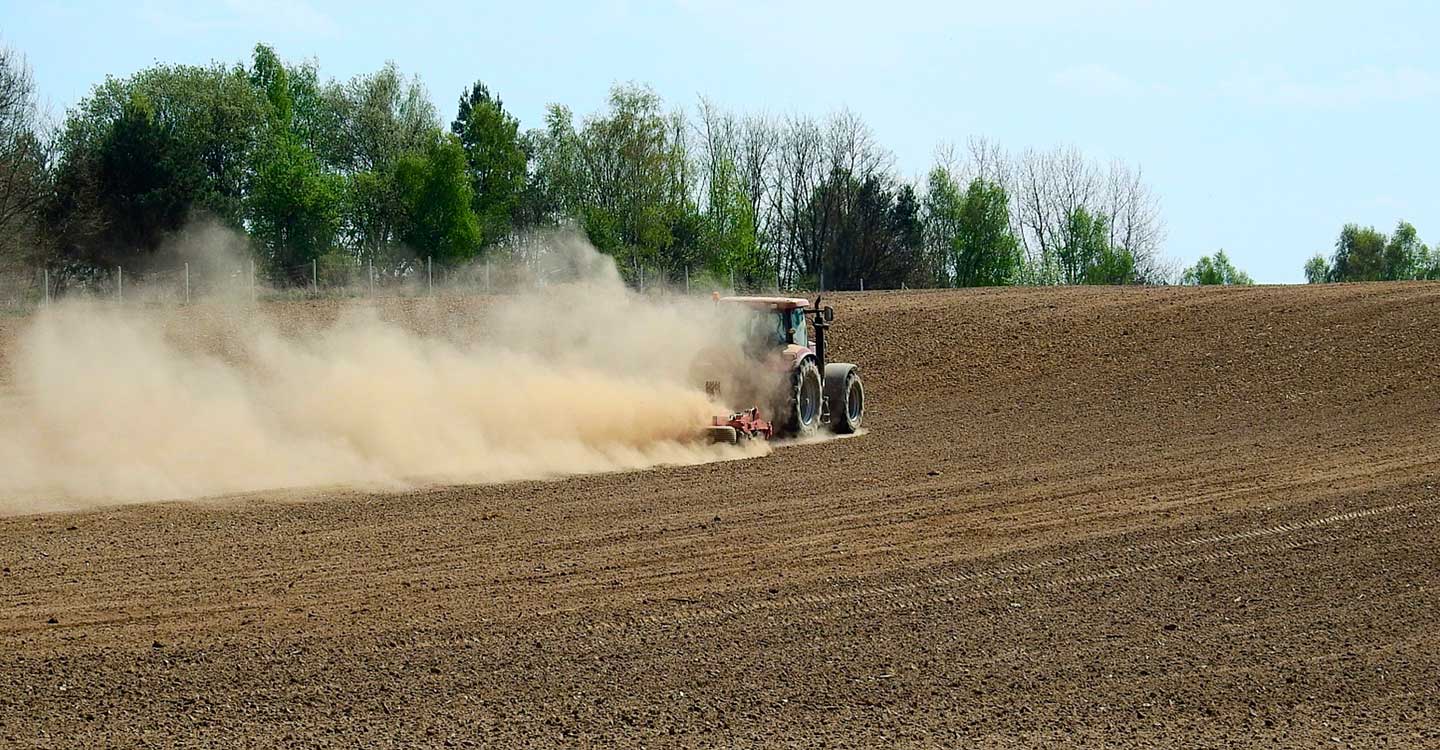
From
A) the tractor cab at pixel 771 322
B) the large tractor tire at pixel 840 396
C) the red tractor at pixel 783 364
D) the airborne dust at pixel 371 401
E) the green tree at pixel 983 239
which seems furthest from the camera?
the green tree at pixel 983 239

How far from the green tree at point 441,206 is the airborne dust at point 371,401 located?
3925cm

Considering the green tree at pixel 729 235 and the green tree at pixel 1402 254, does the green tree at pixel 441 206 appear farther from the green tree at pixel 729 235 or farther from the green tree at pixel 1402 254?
the green tree at pixel 1402 254

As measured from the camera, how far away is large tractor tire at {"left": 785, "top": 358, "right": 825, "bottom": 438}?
2127 cm

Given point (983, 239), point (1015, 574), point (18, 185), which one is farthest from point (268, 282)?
point (983, 239)

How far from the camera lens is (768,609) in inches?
384

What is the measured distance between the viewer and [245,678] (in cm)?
813

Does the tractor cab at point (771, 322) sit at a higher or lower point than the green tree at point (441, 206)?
lower

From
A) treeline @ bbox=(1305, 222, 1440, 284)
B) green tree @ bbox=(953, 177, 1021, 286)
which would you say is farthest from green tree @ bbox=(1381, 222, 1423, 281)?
green tree @ bbox=(953, 177, 1021, 286)

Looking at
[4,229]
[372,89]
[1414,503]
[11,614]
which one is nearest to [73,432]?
[11,614]

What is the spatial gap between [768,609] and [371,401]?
967 centimetres

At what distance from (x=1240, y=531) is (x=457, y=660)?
7160mm

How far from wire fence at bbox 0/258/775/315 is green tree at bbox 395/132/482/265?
4.47 ft

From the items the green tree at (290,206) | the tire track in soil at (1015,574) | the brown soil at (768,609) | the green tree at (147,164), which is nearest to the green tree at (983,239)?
the green tree at (290,206)

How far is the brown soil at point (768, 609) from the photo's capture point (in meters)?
7.48
